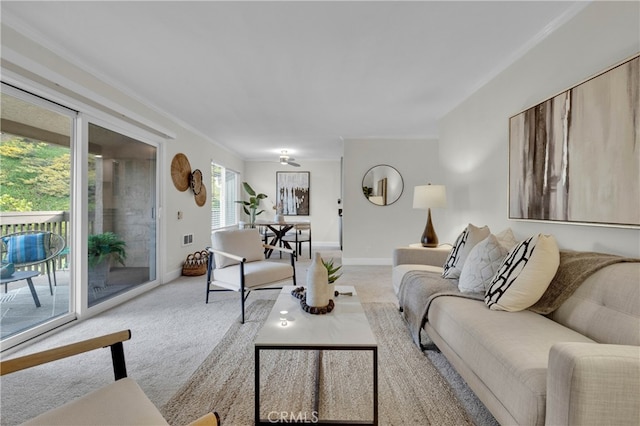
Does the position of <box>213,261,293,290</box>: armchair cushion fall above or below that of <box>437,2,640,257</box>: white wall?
below

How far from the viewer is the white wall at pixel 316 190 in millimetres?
7742

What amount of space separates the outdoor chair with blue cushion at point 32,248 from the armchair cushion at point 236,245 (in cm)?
132

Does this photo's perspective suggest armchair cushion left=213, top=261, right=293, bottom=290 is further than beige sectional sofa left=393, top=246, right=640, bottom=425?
Yes

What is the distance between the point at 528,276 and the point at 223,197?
6181mm

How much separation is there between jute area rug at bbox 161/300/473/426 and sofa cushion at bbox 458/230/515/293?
609 millimetres

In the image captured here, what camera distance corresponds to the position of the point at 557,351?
927 millimetres

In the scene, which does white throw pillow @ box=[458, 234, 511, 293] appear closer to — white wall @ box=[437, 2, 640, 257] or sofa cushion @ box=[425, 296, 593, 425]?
sofa cushion @ box=[425, 296, 593, 425]

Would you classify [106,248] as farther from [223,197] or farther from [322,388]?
[223,197]

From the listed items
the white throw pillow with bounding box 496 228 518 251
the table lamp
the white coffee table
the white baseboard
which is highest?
the table lamp

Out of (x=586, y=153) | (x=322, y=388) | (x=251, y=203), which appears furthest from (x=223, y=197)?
(x=586, y=153)

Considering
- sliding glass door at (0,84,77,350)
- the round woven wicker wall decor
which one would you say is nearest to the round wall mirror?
the round woven wicker wall decor

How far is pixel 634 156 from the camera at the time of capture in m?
1.43

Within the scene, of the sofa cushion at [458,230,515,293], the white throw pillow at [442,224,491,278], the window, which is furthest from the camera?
the window

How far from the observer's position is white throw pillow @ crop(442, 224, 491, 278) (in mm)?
2363
